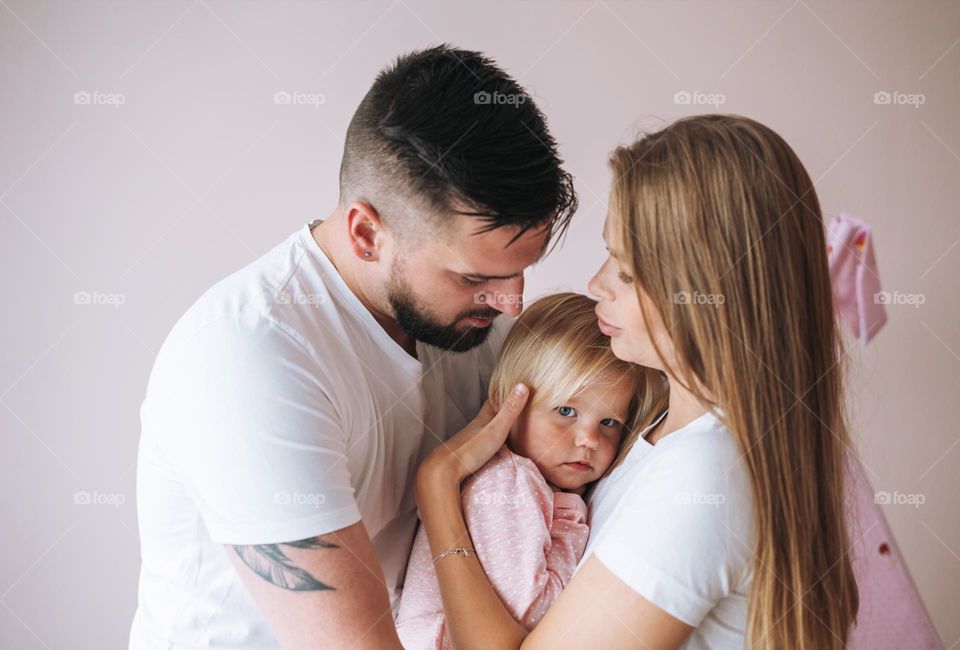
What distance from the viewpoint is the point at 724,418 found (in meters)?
1.14

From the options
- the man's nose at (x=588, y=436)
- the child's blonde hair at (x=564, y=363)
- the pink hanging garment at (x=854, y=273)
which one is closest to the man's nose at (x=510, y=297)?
the child's blonde hair at (x=564, y=363)

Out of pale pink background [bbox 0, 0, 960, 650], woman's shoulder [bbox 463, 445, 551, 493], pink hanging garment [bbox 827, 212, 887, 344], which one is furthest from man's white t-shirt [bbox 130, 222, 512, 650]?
pink hanging garment [bbox 827, 212, 887, 344]

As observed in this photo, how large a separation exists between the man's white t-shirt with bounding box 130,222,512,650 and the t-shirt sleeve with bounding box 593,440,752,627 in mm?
396

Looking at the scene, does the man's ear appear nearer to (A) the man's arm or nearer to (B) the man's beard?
(B) the man's beard

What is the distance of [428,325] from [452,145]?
0.32 meters

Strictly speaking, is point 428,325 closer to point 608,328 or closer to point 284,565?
point 608,328

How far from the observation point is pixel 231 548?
45.6 inches

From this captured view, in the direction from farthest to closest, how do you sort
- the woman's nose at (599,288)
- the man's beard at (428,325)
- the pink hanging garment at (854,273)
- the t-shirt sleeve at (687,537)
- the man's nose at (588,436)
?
1. the pink hanging garment at (854,273)
2. the man's nose at (588,436)
3. the man's beard at (428,325)
4. the woman's nose at (599,288)
5. the t-shirt sleeve at (687,537)

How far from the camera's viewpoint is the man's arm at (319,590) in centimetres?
113

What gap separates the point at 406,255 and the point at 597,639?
0.66 metres

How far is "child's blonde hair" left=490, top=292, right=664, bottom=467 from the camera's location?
1.50m

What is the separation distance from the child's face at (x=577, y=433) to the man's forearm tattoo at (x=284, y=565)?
503mm

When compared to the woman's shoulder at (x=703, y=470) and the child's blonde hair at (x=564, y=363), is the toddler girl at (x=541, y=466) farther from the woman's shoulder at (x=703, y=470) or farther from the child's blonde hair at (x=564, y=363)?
the woman's shoulder at (x=703, y=470)

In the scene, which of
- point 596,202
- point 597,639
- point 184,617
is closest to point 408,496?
point 184,617
